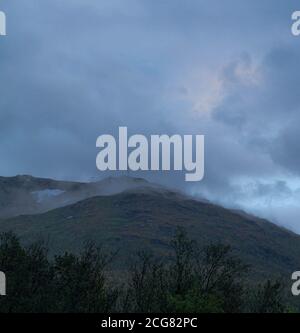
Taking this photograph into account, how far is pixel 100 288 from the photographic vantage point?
53.1m

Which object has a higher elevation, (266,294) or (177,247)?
(177,247)

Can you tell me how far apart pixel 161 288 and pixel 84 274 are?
7.38 m

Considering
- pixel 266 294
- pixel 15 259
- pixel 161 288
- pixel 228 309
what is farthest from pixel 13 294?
pixel 266 294

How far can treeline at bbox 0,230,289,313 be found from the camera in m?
49.4

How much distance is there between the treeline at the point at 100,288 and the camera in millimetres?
49406

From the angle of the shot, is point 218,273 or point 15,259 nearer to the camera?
point 15,259
